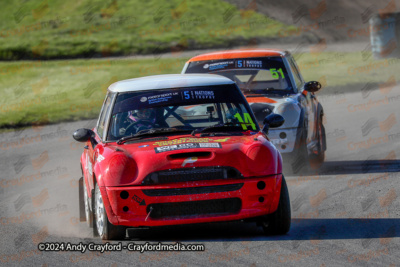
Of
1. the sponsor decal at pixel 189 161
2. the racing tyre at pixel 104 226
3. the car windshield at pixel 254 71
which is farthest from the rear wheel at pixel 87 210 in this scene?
the car windshield at pixel 254 71

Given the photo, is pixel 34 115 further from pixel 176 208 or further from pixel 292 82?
pixel 176 208

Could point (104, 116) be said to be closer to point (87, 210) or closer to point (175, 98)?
point (175, 98)

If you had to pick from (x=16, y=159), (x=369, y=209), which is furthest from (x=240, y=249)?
(x=16, y=159)

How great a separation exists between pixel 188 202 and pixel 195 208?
81 millimetres

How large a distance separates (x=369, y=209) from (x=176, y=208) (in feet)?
7.44

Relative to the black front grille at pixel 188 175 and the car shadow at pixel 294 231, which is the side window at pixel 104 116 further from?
the black front grille at pixel 188 175

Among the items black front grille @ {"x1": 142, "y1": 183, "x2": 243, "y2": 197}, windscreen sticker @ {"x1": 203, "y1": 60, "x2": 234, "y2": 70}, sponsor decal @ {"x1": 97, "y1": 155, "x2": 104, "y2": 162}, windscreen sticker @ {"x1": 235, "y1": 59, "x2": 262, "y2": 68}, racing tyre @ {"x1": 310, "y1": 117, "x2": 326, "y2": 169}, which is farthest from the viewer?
windscreen sticker @ {"x1": 203, "y1": 60, "x2": 234, "y2": 70}

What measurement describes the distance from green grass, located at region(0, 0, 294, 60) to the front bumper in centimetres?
3453

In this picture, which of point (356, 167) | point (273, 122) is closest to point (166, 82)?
point (273, 122)

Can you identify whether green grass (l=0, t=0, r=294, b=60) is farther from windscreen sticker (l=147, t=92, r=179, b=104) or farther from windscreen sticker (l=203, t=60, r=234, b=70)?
windscreen sticker (l=147, t=92, r=179, b=104)

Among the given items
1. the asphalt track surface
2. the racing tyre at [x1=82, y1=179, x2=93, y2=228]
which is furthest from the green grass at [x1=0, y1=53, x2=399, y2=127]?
the racing tyre at [x1=82, y1=179, x2=93, y2=228]

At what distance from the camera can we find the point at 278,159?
21.9 ft

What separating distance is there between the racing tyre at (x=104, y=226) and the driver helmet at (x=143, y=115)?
0.98m

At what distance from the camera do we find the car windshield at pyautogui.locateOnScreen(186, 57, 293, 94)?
36.4 feet
